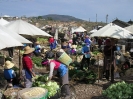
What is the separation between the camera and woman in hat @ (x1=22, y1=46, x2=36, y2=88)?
650cm

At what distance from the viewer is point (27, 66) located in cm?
655

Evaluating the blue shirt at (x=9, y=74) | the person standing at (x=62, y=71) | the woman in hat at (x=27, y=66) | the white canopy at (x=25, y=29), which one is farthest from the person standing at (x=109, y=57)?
the blue shirt at (x=9, y=74)

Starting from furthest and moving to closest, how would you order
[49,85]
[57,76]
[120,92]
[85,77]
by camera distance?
[85,77] → [57,76] → [49,85] → [120,92]

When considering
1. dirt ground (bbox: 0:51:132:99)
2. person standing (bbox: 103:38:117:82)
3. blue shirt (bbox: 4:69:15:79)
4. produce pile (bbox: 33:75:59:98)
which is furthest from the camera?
person standing (bbox: 103:38:117:82)

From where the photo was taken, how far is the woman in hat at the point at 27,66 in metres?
6.50

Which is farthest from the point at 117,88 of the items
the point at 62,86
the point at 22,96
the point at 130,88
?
the point at 22,96

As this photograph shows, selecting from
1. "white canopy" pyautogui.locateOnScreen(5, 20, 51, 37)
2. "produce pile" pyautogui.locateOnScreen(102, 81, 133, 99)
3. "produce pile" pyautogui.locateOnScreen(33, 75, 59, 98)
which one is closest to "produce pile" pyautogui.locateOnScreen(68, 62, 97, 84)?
"white canopy" pyautogui.locateOnScreen(5, 20, 51, 37)

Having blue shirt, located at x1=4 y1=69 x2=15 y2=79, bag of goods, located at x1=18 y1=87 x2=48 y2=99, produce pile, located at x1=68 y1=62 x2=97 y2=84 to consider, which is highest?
blue shirt, located at x1=4 y1=69 x2=15 y2=79

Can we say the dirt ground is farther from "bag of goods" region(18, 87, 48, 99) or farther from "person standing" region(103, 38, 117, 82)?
"bag of goods" region(18, 87, 48, 99)

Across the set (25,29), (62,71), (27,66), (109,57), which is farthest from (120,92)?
(25,29)

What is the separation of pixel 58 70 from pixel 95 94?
7.25ft

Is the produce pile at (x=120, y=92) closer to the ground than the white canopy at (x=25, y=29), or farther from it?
closer to the ground

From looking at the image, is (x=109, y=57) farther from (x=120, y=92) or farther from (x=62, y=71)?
(x=62, y=71)

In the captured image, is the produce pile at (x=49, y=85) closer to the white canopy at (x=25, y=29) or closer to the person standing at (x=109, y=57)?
the white canopy at (x=25, y=29)
